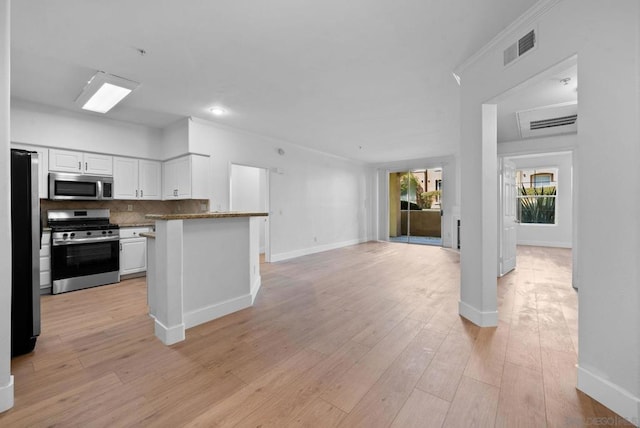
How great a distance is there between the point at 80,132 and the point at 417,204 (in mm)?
9543

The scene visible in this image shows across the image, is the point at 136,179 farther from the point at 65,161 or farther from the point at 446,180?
the point at 446,180

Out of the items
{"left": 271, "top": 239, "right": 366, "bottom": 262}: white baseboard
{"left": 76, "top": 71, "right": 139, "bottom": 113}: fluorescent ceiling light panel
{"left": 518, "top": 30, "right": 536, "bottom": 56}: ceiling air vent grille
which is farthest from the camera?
{"left": 271, "top": 239, "right": 366, "bottom": 262}: white baseboard

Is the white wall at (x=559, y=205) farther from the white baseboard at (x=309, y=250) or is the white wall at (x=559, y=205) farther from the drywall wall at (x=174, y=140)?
the drywall wall at (x=174, y=140)

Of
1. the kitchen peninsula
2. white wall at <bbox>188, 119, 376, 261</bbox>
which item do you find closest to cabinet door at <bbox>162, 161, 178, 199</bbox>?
white wall at <bbox>188, 119, 376, 261</bbox>

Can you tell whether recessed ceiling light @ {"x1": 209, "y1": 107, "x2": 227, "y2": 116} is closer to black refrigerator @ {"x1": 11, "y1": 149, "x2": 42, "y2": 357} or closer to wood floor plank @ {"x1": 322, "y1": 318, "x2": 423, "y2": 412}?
black refrigerator @ {"x1": 11, "y1": 149, "x2": 42, "y2": 357}

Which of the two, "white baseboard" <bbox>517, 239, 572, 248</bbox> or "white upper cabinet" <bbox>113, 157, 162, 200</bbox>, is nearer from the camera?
"white upper cabinet" <bbox>113, 157, 162, 200</bbox>

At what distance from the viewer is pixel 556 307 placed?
3.16 m

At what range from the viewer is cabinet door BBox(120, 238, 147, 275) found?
448 cm

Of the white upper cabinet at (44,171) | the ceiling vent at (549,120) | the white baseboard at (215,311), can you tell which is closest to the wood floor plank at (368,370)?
the white baseboard at (215,311)

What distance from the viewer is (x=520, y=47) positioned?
2.18m

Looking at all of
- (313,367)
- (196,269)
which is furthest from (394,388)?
(196,269)

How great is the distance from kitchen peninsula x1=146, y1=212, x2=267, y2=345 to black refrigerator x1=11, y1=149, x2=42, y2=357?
839mm

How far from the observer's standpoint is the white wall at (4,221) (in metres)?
1.57

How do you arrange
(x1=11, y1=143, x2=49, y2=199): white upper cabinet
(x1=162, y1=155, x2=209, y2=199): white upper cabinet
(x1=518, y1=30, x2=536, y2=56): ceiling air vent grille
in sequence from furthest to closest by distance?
(x1=162, y1=155, x2=209, y2=199): white upper cabinet < (x1=11, y1=143, x2=49, y2=199): white upper cabinet < (x1=518, y1=30, x2=536, y2=56): ceiling air vent grille
